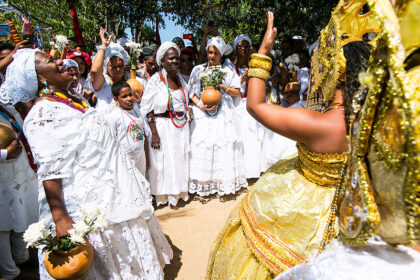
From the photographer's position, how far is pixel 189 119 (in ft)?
14.9

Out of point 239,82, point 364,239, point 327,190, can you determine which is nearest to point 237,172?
point 239,82

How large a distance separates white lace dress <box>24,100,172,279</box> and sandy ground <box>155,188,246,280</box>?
72 centimetres

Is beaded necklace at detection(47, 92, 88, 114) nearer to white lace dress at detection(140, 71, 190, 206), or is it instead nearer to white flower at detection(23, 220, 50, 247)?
white flower at detection(23, 220, 50, 247)

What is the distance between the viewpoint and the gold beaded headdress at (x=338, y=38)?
4.21ft

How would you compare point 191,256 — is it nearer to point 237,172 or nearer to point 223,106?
point 237,172

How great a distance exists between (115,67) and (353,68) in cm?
355

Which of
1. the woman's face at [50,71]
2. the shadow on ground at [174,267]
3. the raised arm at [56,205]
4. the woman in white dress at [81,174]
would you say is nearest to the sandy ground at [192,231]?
the shadow on ground at [174,267]

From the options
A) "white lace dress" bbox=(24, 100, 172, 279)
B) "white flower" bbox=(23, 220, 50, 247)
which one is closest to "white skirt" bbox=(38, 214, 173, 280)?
"white lace dress" bbox=(24, 100, 172, 279)

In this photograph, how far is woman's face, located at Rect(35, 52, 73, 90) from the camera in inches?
74.6

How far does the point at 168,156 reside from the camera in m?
4.45

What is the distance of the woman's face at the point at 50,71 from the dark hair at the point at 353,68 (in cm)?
189

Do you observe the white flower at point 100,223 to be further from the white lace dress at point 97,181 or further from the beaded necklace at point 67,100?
the beaded necklace at point 67,100

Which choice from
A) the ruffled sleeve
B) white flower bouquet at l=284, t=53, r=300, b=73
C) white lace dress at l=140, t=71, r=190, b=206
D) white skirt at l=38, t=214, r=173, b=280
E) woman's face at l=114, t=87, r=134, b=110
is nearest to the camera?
white skirt at l=38, t=214, r=173, b=280

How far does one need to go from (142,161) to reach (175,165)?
0.70 m
